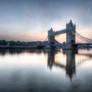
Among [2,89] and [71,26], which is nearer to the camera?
[2,89]

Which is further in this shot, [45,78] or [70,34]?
[70,34]

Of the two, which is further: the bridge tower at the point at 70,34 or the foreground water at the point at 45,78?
the bridge tower at the point at 70,34

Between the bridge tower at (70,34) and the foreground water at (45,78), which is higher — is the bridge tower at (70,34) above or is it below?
above

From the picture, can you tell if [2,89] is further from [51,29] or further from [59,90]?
[51,29]

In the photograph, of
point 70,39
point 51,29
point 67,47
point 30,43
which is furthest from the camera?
point 30,43

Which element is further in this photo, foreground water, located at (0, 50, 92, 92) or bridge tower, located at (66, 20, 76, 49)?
bridge tower, located at (66, 20, 76, 49)

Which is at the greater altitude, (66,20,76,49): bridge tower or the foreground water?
(66,20,76,49): bridge tower

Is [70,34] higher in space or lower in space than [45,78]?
higher

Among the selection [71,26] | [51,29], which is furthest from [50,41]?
[71,26]

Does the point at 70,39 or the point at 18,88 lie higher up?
the point at 70,39

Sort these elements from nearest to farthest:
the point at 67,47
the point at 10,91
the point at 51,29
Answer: the point at 10,91
the point at 67,47
the point at 51,29

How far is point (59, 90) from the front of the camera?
5004mm

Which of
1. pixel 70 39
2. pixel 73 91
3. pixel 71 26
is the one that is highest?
pixel 71 26

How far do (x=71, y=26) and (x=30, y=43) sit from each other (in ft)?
168
